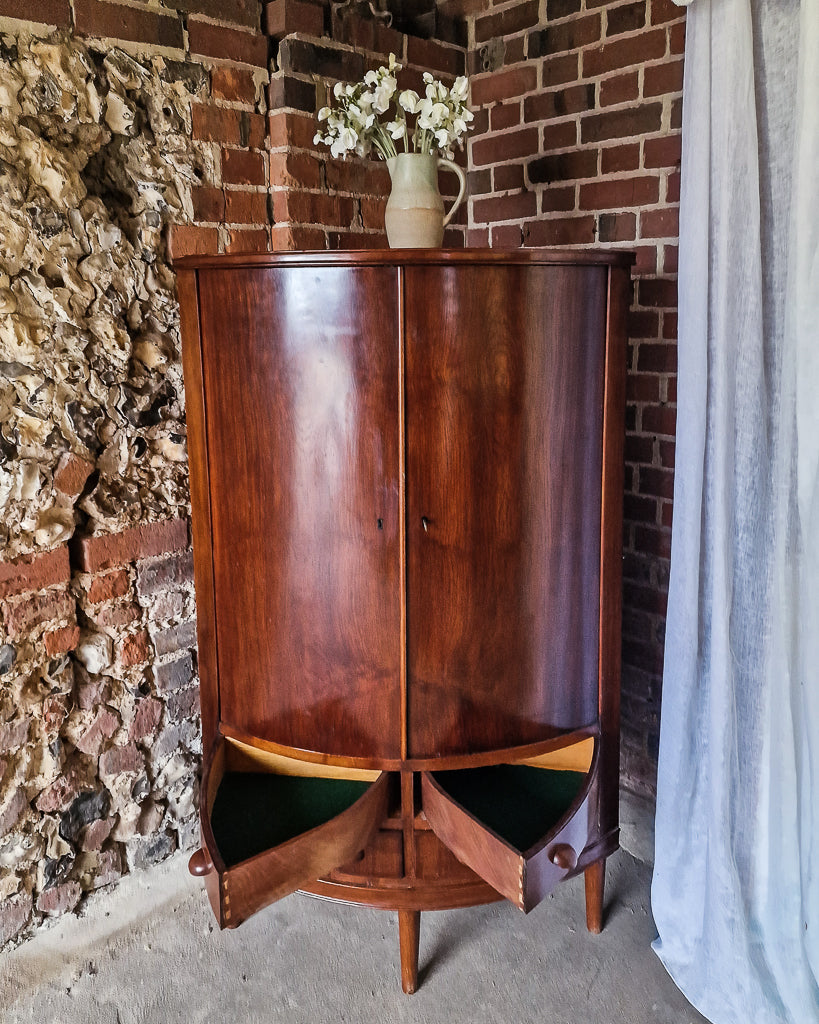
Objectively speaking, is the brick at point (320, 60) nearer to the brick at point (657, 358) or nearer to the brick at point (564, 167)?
the brick at point (564, 167)

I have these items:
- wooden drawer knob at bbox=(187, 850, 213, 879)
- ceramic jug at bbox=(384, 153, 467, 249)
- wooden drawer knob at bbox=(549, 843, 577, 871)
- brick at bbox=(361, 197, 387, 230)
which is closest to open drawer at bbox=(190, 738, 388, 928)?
wooden drawer knob at bbox=(187, 850, 213, 879)

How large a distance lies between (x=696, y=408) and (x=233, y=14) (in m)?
1.29

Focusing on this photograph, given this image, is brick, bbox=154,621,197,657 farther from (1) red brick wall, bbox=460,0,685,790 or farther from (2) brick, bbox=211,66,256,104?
(2) brick, bbox=211,66,256,104

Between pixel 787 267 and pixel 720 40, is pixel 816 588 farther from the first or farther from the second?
pixel 720 40

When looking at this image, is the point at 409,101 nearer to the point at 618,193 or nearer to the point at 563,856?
the point at 618,193

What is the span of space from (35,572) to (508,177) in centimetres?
148

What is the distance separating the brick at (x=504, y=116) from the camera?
6.90 feet

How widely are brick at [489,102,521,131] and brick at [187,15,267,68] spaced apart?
0.61 meters

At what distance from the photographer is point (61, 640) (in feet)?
5.84

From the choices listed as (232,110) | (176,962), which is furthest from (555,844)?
(232,110)

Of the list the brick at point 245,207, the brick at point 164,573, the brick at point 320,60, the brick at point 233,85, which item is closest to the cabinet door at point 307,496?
the brick at point 164,573

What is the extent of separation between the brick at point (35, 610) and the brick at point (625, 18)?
5.64ft

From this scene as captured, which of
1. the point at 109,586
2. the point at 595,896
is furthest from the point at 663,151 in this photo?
the point at 595,896

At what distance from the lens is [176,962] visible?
71.7 inches
